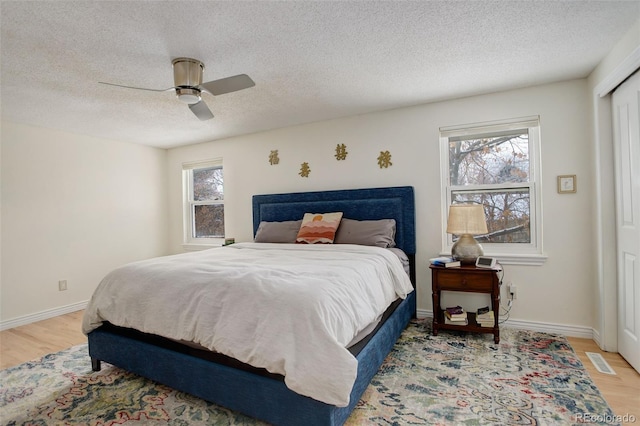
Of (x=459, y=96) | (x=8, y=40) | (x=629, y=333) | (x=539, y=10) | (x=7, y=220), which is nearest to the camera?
(x=539, y=10)

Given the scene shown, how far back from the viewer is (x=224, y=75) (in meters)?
2.51

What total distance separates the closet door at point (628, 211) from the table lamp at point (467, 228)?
884 millimetres

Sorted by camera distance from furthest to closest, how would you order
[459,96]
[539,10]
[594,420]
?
[459,96], [539,10], [594,420]

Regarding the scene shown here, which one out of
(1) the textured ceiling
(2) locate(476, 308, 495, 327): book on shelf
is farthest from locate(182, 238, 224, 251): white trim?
(2) locate(476, 308, 495, 327): book on shelf

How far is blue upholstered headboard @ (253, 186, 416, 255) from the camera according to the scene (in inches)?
130

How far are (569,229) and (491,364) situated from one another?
1426 mm

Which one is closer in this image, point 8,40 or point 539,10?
point 539,10

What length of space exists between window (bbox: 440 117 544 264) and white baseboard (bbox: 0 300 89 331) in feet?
14.5

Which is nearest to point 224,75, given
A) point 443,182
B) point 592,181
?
point 443,182

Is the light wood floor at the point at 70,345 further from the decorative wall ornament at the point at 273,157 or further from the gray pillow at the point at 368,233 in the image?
the decorative wall ornament at the point at 273,157

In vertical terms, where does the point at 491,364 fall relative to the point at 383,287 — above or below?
below

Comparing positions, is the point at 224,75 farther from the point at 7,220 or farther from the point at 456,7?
the point at 7,220

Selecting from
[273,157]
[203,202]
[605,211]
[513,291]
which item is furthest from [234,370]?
[203,202]

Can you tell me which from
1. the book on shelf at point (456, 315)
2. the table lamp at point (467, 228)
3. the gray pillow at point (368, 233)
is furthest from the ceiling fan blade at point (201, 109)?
the book on shelf at point (456, 315)
